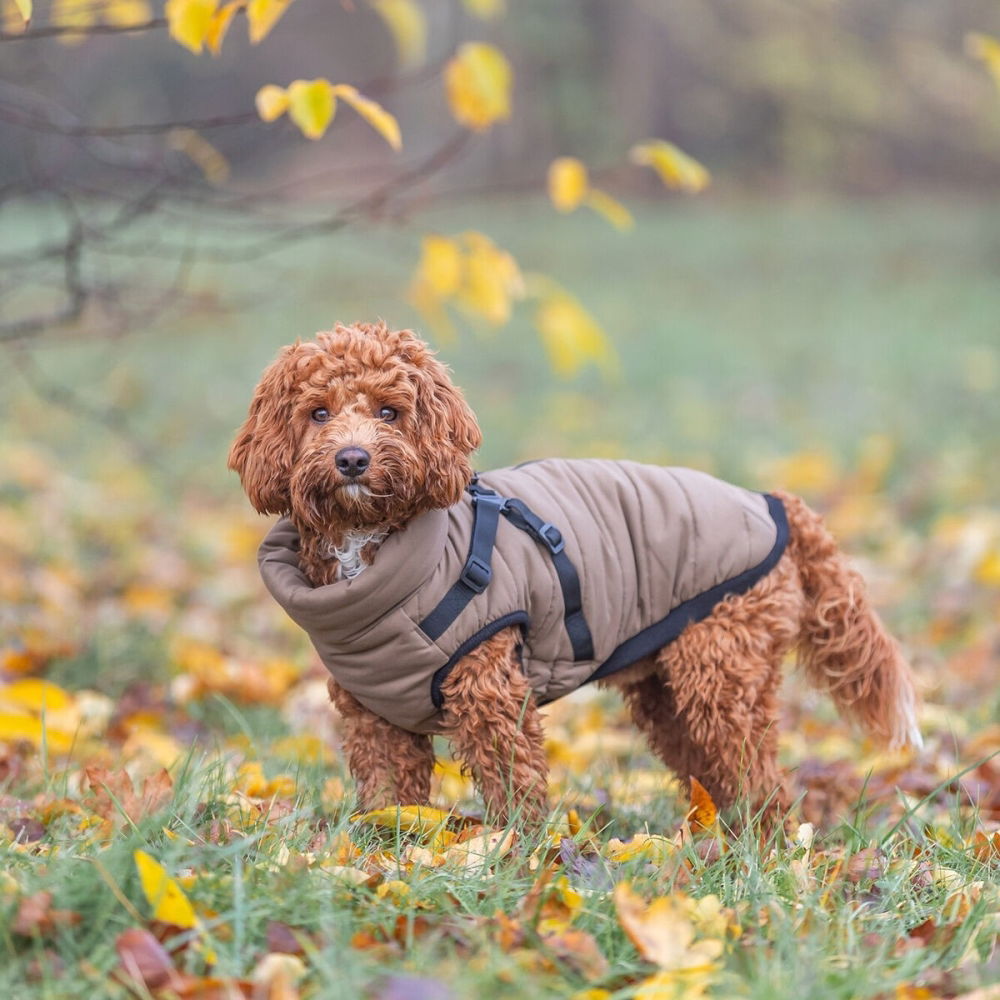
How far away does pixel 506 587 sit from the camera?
3.31 metres

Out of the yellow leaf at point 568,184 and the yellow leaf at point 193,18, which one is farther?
the yellow leaf at point 568,184

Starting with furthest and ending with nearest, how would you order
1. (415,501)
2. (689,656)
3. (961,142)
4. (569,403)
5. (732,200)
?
(961,142) < (732,200) < (569,403) < (689,656) < (415,501)

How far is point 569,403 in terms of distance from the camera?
479 inches

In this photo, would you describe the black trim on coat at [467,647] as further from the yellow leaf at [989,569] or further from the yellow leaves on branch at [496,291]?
the yellow leaf at [989,569]

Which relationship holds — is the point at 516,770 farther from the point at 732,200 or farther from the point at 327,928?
the point at 732,200

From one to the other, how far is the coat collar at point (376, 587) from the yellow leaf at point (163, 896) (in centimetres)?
91

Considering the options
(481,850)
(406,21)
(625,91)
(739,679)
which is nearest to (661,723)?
(739,679)

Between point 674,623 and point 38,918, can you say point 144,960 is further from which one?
point 674,623

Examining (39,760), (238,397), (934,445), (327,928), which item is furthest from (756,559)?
(238,397)

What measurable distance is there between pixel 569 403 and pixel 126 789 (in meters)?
9.26

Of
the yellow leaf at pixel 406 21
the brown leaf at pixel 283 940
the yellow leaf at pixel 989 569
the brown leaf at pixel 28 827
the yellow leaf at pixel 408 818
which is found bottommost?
the yellow leaf at pixel 989 569

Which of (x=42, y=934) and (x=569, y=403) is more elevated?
(x=42, y=934)

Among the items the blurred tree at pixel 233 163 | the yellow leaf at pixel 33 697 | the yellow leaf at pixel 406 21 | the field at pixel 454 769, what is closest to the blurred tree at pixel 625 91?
the field at pixel 454 769

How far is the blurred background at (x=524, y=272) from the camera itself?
5.29m
